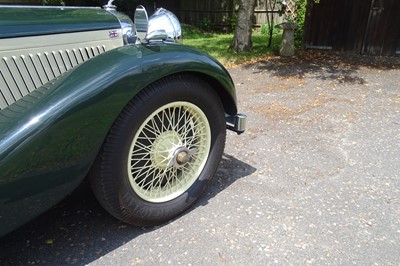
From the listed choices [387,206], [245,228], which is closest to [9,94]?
[245,228]

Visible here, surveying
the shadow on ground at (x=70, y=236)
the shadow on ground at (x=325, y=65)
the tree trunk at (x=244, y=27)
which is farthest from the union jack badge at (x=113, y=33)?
the tree trunk at (x=244, y=27)

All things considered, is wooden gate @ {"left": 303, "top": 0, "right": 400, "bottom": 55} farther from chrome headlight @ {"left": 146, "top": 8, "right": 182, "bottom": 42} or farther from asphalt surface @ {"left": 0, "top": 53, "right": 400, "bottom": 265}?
chrome headlight @ {"left": 146, "top": 8, "right": 182, "bottom": 42}

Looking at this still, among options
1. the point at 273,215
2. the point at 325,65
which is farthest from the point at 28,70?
the point at 325,65

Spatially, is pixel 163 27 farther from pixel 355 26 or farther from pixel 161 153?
pixel 355 26

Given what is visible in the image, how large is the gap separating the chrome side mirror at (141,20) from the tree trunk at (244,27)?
6551 mm

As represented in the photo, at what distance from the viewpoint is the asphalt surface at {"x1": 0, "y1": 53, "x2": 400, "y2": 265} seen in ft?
7.10

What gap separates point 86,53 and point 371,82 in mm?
5488

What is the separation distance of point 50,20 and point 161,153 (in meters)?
1.12

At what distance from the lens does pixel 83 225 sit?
7.96 ft

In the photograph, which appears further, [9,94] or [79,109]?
[9,94]

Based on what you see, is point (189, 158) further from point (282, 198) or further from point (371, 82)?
point (371, 82)

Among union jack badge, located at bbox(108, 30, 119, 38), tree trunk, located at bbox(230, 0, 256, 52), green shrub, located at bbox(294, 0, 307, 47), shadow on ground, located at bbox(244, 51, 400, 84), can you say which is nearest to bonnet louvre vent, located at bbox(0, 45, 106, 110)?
union jack badge, located at bbox(108, 30, 119, 38)

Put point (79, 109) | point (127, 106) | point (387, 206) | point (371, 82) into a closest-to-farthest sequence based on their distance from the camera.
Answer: point (79, 109), point (127, 106), point (387, 206), point (371, 82)

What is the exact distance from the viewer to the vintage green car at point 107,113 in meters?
→ 1.77
